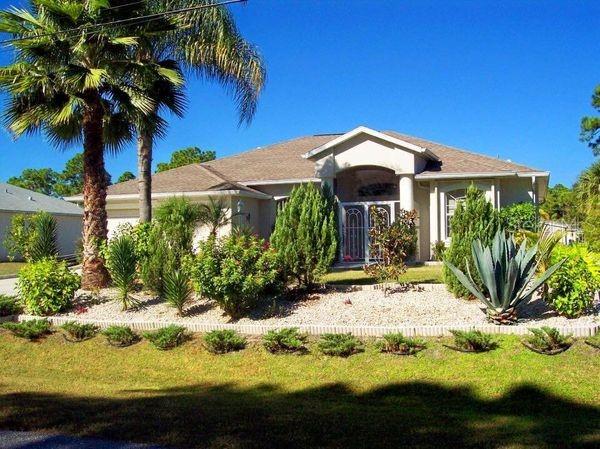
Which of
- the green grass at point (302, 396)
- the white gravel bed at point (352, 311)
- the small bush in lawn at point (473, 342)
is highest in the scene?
the white gravel bed at point (352, 311)

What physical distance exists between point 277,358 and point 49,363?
3.95 m

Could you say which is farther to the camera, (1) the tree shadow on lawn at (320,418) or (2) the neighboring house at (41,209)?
(2) the neighboring house at (41,209)

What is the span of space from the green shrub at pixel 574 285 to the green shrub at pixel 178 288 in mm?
6394

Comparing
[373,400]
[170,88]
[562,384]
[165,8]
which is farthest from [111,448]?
[165,8]

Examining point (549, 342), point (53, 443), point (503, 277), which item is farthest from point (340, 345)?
point (53, 443)

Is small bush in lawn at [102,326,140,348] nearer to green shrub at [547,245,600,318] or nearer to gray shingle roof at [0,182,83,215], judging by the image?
green shrub at [547,245,600,318]

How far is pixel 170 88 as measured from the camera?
14.1 meters

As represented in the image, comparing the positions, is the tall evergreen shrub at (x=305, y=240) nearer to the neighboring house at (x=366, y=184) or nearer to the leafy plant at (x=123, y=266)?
the leafy plant at (x=123, y=266)

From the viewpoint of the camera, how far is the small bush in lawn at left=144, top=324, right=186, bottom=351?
32.7 ft

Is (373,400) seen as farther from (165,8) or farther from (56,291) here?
(165,8)

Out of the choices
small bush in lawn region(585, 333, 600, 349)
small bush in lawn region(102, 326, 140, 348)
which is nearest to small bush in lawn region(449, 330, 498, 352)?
small bush in lawn region(585, 333, 600, 349)

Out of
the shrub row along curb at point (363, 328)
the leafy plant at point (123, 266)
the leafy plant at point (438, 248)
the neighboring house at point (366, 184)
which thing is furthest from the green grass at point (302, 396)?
the leafy plant at point (438, 248)

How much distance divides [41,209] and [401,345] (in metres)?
29.8

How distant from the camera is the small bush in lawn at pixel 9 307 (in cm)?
1230
